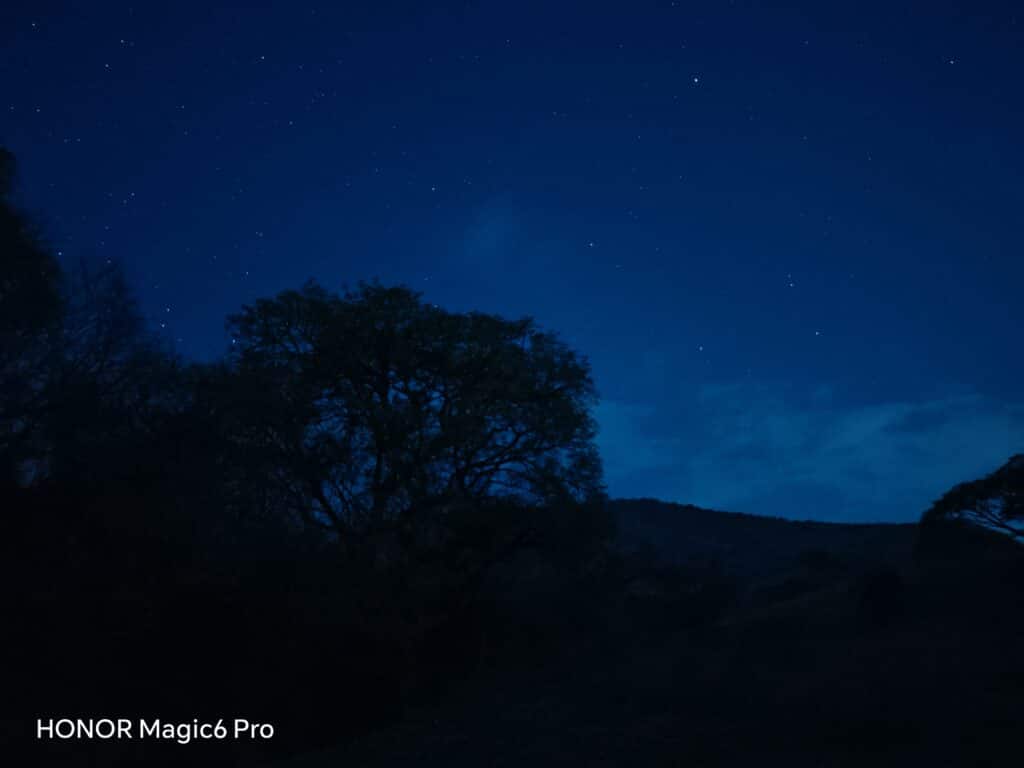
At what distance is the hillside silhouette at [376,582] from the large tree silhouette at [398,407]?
81mm

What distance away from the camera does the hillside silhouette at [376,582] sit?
12.2 meters

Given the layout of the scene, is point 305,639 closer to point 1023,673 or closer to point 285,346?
point 285,346

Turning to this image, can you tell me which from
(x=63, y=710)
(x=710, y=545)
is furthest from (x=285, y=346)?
(x=710, y=545)

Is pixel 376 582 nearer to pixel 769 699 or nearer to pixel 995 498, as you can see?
pixel 769 699

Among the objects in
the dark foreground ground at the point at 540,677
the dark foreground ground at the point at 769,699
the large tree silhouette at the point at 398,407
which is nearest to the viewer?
the dark foreground ground at the point at 769,699

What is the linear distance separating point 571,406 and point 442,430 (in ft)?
14.3

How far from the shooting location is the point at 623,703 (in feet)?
51.0

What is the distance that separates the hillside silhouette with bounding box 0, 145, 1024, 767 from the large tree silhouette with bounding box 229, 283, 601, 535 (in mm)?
81

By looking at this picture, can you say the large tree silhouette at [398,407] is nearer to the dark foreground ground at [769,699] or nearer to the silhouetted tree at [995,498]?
the dark foreground ground at [769,699]

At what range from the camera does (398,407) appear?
64.3ft

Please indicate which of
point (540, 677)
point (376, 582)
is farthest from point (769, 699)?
point (376, 582)

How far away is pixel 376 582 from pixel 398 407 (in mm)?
5017

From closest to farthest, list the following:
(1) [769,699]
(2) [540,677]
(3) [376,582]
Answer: (1) [769,699]
(3) [376,582]
(2) [540,677]

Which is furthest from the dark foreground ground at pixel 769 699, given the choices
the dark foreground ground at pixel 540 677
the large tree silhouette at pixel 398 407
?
the large tree silhouette at pixel 398 407
